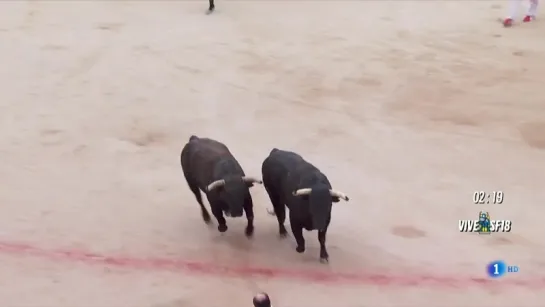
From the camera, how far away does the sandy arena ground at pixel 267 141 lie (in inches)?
165

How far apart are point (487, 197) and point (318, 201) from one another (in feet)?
5.23

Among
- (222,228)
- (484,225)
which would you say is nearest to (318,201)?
(222,228)

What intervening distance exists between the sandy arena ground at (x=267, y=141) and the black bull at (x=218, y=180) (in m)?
0.22

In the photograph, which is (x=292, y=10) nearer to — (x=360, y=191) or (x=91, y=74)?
(x=91, y=74)

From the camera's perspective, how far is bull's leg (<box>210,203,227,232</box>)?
174 inches

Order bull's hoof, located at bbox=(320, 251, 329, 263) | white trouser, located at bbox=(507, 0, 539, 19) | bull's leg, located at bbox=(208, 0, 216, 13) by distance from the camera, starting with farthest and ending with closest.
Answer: bull's leg, located at bbox=(208, 0, 216, 13)
white trouser, located at bbox=(507, 0, 539, 19)
bull's hoof, located at bbox=(320, 251, 329, 263)

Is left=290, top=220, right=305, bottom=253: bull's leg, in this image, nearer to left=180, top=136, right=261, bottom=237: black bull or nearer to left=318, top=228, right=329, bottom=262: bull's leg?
left=318, top=228, right=329, bottom=262: bull's leg

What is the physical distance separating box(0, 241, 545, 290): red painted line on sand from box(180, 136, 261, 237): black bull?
333 mm

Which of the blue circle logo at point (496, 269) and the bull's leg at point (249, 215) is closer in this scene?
the blue circle logo at point (496, 269)

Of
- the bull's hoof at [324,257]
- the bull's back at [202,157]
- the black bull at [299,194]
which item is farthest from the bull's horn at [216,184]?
the bull's hoof at [324,257]

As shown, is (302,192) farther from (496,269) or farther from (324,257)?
(496,269)

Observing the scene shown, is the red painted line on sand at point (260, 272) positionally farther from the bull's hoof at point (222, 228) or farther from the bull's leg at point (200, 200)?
the bull's leg at point (200, 200)

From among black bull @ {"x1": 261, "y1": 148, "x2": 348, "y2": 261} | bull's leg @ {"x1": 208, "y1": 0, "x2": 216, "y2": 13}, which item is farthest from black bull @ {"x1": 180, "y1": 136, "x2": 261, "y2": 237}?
bull's leg @ {"x1": 208, "y1": 0, "x2": 216, "y2": 13}

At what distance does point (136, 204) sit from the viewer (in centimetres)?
507
